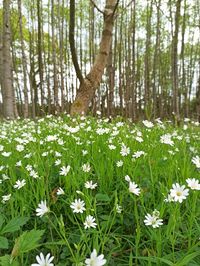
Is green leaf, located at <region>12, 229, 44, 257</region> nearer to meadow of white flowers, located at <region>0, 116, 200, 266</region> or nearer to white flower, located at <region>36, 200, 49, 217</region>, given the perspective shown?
meadow of white flowers, located at <region>0, 116, 200, 266</region>

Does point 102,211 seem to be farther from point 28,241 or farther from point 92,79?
point 92,79

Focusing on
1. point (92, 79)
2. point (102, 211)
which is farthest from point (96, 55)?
point (102, 211)

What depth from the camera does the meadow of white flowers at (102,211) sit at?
1157mm

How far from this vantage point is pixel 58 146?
2.59 m

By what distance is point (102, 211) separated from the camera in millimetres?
1595

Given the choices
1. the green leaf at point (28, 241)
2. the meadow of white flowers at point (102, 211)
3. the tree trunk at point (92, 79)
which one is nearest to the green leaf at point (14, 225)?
the meadow of white flowers at point (102, 211)

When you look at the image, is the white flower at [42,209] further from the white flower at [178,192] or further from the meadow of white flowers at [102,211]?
the white flower at [178,192]

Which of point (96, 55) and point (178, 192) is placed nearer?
point (178, 192)

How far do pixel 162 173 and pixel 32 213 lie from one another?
839 mm

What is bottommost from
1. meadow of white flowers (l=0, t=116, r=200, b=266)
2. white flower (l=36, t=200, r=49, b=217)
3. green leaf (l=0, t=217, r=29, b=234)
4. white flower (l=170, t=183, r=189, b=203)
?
meadow of white flowers (l=0, t=116, r=200, b=266)

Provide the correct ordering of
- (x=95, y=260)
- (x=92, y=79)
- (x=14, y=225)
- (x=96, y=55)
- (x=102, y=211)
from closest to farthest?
(x=95, y=260), (x=14, y=225), (x=102, y=211), (x=92, y=79), (x=96, y=55)

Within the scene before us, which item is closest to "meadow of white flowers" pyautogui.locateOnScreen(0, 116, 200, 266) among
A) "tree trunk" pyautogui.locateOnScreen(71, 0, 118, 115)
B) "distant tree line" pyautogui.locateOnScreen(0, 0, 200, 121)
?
"tree trunk" pyautogui.locateOnScreen(71, 0, 118, 115)

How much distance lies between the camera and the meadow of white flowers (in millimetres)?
1157

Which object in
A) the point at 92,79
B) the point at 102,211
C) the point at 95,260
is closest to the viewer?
the point at 95,260
